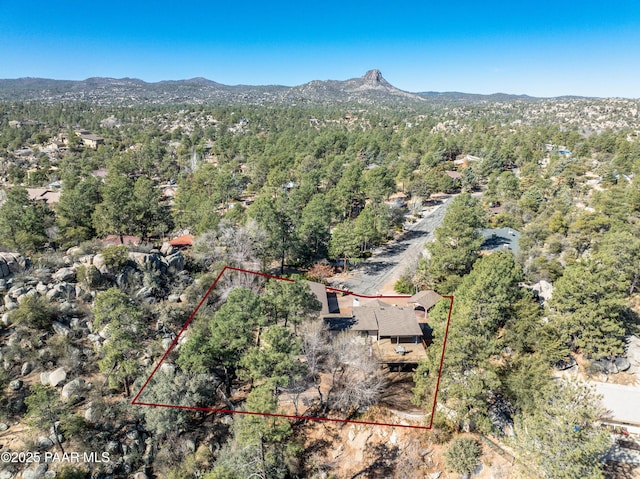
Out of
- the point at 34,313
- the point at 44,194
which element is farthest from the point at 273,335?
the point at 44,194

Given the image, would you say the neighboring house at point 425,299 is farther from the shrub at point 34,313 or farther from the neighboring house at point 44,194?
the neighboring house at point 44,194

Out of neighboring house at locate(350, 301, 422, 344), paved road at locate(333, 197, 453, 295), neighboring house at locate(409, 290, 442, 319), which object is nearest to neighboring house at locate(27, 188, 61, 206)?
paved road at locate(333, 197, 453, 295)

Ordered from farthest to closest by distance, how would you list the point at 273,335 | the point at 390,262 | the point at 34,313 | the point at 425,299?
the point at 390,262 → the point at 425,299 → the point at 34,313 → the point at 273,335

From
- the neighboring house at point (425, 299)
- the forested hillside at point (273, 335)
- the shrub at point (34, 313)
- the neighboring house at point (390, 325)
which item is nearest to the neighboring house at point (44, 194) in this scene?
the forested hillside at point (273, 335)

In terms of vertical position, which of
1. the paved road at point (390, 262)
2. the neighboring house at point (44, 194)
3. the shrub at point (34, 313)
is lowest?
the paved road at point (390, 262)

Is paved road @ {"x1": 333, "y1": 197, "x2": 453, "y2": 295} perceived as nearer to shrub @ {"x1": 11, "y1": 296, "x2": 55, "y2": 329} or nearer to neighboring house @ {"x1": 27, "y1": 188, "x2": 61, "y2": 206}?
shrub @ {"x1": 11, "y1": 296, "x2": 55, "y2": 329}

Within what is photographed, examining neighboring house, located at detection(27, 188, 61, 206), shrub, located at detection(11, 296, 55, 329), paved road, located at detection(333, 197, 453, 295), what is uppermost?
neighboring house, located at detection(27, 188, 61, 206)

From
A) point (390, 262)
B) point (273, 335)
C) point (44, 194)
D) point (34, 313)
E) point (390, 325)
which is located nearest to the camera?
point (273, 335)

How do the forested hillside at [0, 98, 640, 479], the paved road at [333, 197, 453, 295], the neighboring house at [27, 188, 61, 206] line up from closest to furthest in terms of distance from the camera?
the forested hillside at [0, 98, 640, 479] < the paved road at [333, 197, 453, 295] < the neighboring house at [27, 188, 61, 206]

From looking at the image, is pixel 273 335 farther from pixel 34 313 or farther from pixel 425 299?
pixel 425 299
